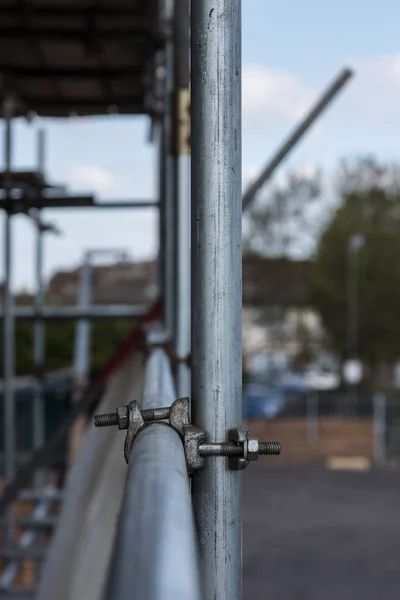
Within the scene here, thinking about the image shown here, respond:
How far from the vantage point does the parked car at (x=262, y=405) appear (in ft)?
73.4

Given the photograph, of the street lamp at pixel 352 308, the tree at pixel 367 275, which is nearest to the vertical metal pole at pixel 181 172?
the street lamp at pixel 352 308

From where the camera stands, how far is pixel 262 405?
22844 mm

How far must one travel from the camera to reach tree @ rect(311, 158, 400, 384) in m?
26.5

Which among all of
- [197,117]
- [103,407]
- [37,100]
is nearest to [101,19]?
[37,100]

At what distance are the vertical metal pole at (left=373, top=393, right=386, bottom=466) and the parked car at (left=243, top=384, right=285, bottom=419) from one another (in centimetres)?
235

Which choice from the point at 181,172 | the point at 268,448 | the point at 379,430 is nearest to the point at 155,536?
the point at 268,448

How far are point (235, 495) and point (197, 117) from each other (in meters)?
0.48

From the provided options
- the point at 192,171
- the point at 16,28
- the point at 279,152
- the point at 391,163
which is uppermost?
the point at 391,163

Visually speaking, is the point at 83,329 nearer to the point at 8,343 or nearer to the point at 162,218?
the point at 8,343

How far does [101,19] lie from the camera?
4.62 m

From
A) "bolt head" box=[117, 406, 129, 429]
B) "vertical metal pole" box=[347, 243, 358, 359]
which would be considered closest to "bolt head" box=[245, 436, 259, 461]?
"bolt head" box=[117, 406, 129, 429]

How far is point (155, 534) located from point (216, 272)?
0.48m

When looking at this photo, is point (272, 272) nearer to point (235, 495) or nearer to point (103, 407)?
point (103, 407)

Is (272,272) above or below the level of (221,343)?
above
